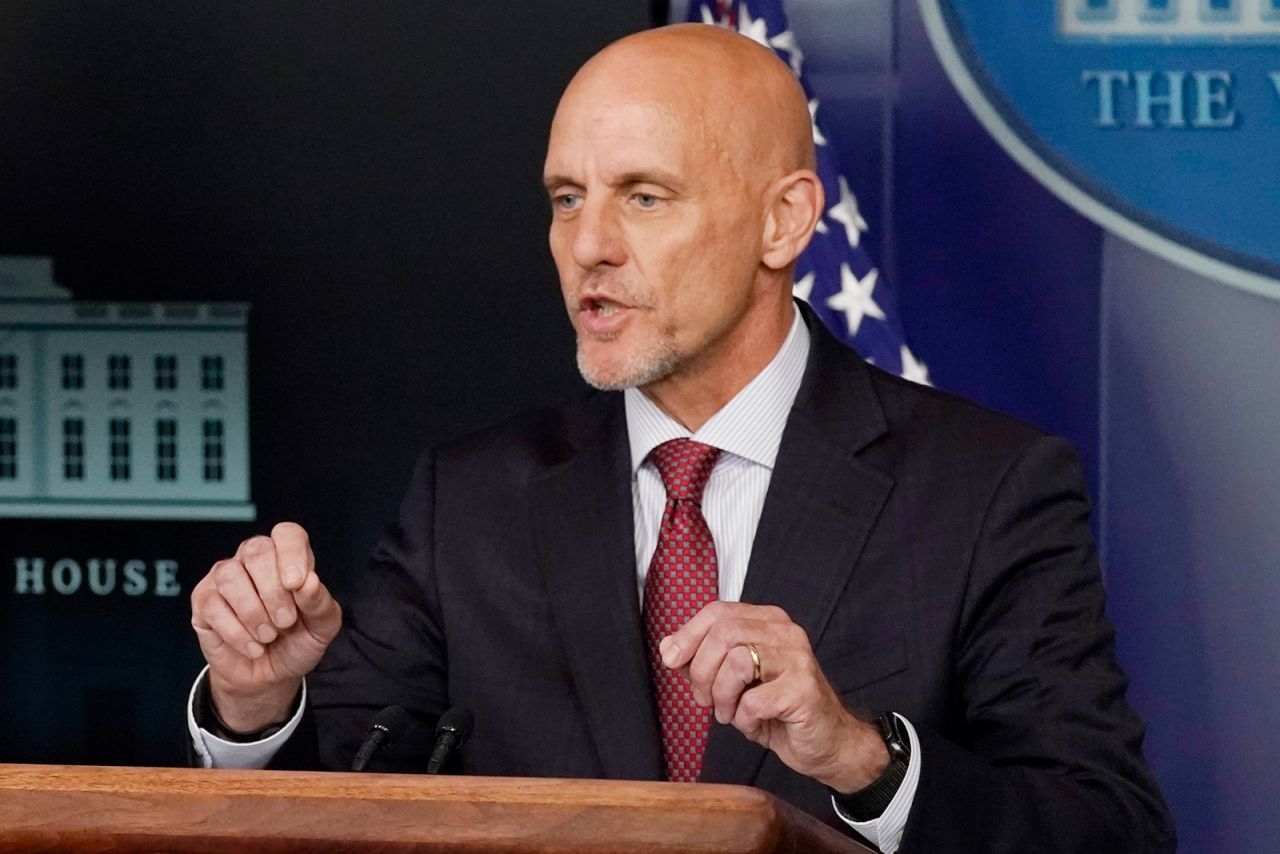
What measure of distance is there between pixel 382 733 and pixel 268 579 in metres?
0.19

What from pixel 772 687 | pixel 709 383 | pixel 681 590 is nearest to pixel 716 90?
pixel 709 383

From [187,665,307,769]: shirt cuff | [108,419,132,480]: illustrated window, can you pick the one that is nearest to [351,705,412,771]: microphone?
[187,665,307,769]: shirt cuff

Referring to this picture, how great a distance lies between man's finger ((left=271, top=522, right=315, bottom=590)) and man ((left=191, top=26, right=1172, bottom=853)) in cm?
12

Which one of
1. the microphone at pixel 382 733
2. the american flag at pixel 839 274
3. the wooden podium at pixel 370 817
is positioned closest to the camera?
the wooden podium at pixel 370 817

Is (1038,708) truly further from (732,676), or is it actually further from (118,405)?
(118,405)

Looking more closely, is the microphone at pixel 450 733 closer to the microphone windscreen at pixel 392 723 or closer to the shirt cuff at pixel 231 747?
the microphone windscreen at pixel 392 723

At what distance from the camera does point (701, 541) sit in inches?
86.4

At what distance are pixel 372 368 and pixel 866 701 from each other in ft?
4.78

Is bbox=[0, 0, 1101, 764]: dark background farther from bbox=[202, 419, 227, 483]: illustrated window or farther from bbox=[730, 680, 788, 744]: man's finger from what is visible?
bbox=[730, 680, 788, 744]: man's finger

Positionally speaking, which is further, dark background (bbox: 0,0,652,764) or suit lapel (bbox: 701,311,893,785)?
dark background (bbox: 0,0,652,764)

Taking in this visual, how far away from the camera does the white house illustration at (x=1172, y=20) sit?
3037 millimetres

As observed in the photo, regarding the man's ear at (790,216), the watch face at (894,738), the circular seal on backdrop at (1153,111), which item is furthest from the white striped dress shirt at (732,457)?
the circular seal on backdrop at (1153,111)

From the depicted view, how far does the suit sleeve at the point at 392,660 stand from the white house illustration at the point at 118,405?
1011 mm

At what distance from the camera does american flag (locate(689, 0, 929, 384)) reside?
3020mm
